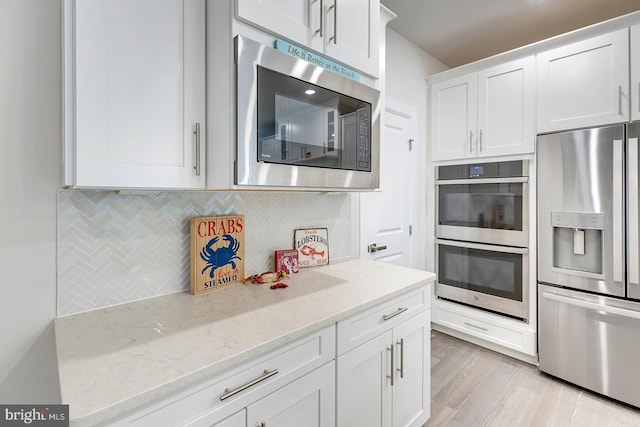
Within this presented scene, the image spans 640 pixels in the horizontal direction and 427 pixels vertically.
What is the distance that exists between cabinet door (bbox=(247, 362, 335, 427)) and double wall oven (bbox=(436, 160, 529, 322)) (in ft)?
6.39

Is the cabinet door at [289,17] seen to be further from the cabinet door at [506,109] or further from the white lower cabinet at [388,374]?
the cabinet door at [506,109]

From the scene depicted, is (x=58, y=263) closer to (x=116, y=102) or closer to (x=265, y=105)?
(x=116, y=102)

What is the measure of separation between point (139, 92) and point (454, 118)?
2552mm

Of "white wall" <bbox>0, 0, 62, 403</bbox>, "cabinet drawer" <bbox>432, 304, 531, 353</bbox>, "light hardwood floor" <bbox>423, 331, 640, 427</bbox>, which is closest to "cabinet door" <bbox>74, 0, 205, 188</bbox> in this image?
"white wall" <bbox>0, 0, 62, 403</bbox>

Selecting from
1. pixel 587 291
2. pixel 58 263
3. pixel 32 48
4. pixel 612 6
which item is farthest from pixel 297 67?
pixel 612 6

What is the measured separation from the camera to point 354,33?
1.41 meters

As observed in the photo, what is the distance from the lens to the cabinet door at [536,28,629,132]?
1.92 m

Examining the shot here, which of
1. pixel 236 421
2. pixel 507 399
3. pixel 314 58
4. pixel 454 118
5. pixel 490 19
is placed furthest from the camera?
pixel 454 118

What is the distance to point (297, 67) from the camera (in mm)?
1143

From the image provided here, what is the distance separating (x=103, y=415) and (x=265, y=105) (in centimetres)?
92

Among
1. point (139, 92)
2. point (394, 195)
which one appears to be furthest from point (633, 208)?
point (139, 92)

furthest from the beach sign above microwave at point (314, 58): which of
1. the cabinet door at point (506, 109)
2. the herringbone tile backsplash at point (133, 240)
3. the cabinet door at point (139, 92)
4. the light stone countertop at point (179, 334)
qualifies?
the cabinet door at point (506, 109)

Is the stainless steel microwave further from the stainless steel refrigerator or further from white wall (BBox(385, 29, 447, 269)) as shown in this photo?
the stainless steel refrigerator

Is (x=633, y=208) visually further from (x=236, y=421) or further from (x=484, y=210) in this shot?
(x=236, y=421)
